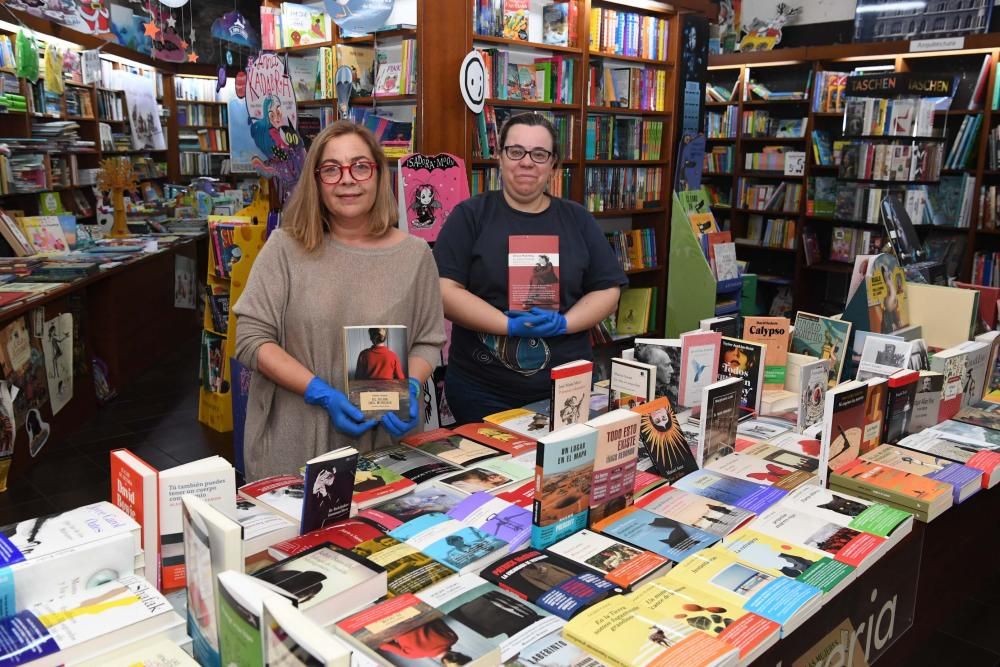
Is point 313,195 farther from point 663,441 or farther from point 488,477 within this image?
point 663,441

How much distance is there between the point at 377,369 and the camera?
6.72ft

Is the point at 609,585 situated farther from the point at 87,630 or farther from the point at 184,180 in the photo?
the point at 184,180

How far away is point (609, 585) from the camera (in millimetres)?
1407

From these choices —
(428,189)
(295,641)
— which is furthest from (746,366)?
(428,189)

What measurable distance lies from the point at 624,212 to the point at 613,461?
4.32m

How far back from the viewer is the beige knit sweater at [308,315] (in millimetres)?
2119

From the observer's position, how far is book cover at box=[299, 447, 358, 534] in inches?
58.8

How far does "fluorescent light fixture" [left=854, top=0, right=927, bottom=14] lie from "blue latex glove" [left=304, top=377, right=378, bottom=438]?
7015mm

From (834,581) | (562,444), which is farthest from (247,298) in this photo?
(834,581)

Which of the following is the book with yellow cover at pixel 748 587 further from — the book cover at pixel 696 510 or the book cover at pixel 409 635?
the book cover at pixel 409 635

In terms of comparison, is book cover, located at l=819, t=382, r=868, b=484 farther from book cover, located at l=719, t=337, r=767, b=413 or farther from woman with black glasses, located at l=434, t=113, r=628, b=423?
woman with black glasses, located at l=434, t=113, r=628, b=423

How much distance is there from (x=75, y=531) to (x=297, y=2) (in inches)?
181

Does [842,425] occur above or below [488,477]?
above

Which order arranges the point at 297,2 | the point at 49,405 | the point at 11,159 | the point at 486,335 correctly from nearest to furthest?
1. the point at 486,335
2. the point at 49,405
3. the point at 297,2
4. the point at 11,159
